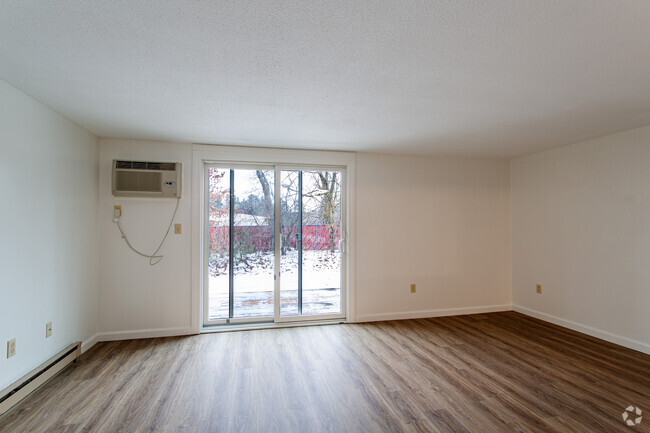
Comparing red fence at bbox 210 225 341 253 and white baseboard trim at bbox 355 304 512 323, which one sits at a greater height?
red fence at bbox 210 225 341 253

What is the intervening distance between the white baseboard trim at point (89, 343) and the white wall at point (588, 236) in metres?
5.33

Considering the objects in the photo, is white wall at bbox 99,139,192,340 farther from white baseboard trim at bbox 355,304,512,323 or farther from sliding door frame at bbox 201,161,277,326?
white baseboard trim at bbox 355,304,512,323

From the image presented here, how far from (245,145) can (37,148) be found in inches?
72.8

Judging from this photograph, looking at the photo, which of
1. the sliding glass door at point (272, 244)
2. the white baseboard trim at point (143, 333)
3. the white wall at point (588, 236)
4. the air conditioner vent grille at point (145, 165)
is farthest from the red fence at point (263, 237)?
the white wall at point (588, 236)

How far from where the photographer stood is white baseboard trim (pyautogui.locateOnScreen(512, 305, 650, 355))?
3.06 metres

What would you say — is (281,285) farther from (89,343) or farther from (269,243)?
(89,343)

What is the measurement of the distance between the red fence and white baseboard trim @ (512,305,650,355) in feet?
9.27

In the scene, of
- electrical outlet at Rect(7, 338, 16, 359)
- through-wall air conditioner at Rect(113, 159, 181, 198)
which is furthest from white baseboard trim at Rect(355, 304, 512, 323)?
electrical outlet at Rect(7, 338, 16, 359)

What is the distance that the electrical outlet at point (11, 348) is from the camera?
7.04 feet

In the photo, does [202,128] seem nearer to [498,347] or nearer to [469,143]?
[469,143]

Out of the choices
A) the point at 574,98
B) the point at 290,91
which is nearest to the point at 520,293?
the point at 574,98

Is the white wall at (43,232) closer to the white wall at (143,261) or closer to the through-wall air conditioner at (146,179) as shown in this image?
the white wall at (143,261)

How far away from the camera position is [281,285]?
12.8ft

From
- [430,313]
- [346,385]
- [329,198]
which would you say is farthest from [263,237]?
Result: [430,313]
